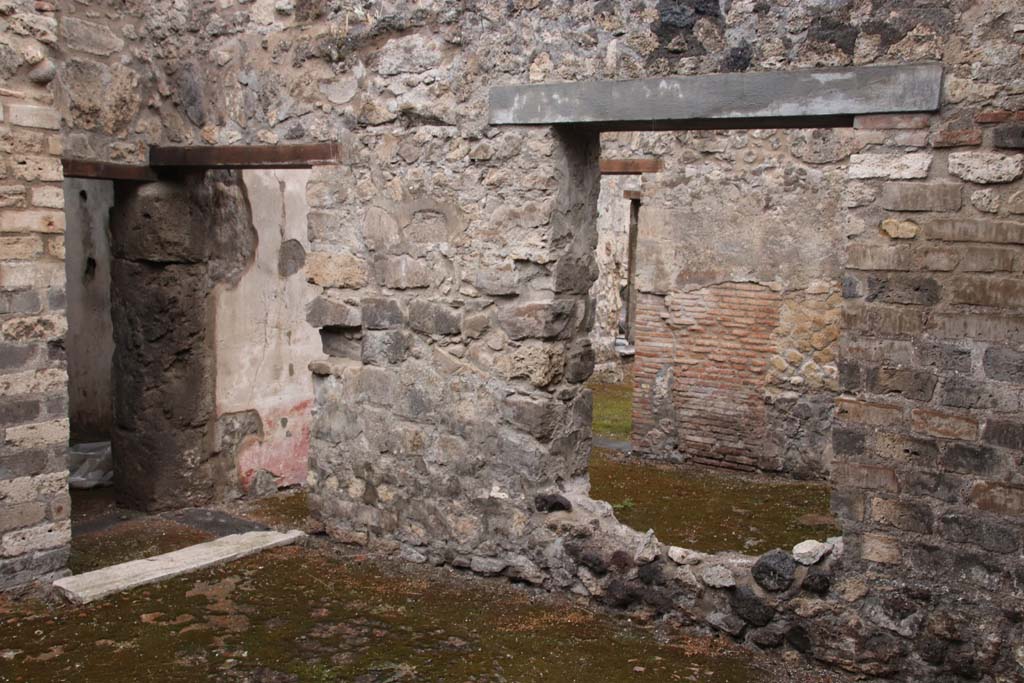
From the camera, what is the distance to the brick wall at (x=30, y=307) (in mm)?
4594

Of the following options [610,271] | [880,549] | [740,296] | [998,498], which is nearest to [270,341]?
[740,296]

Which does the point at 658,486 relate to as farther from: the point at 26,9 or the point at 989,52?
the point at 26,9

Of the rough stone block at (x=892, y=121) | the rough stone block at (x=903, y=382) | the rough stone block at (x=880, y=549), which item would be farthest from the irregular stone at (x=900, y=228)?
the rough stone block at (x=880, y=549)

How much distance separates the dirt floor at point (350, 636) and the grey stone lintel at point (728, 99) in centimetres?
217

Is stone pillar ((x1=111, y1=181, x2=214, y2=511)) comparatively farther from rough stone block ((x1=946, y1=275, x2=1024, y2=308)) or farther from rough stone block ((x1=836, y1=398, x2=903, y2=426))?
rough stone block ((x1=946, y1=275, x2=1024, y2=308))

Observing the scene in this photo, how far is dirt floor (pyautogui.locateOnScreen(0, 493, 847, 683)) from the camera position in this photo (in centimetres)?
400

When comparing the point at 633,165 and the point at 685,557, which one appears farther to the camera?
the point at 633,165

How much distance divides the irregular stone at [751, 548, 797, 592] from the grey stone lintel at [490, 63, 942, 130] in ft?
5.77

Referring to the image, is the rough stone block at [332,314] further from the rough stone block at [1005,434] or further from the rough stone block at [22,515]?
the rough stone block at [1005,434]

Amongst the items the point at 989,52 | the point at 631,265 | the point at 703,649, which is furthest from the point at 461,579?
the point at 631,265

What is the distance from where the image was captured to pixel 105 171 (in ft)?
18.8

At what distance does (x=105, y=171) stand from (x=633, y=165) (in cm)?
391

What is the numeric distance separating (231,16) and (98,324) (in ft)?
13.1

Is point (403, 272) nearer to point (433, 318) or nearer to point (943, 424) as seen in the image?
point (433, 318)
